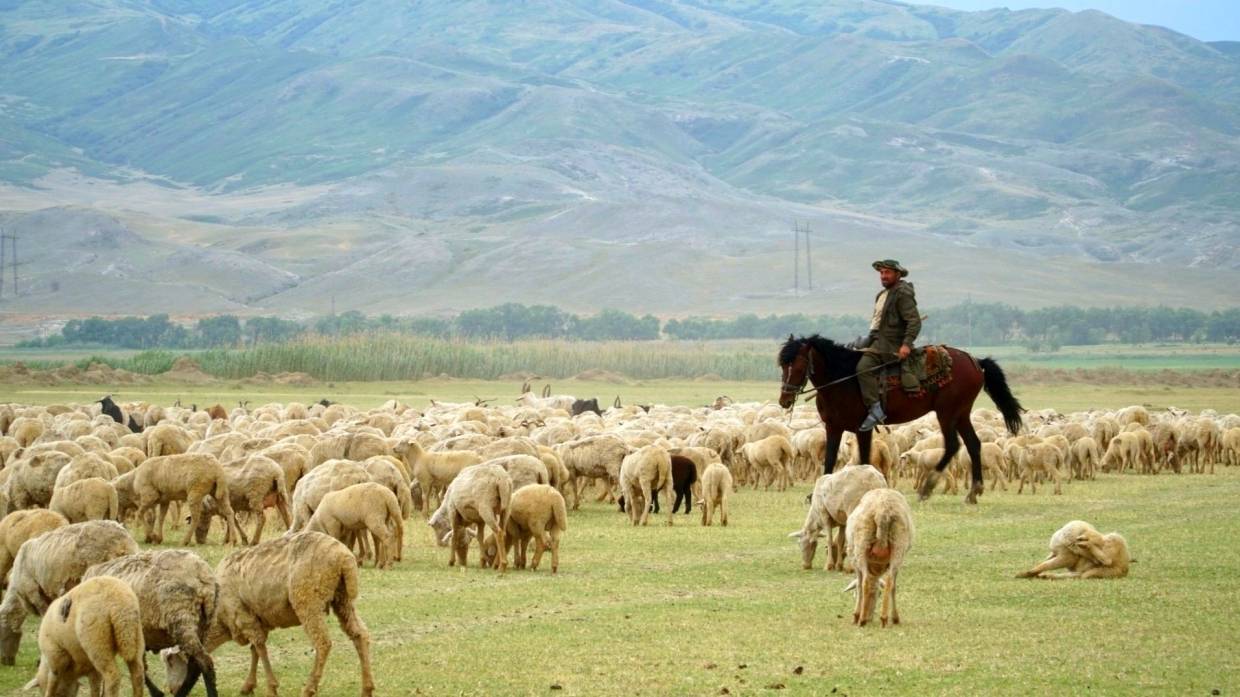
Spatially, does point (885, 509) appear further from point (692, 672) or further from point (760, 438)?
point (760, 438)

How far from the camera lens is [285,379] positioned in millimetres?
61812

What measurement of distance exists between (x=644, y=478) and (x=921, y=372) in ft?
13.4

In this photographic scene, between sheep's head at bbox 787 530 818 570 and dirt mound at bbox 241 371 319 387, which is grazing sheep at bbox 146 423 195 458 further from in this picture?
dirt mound at bbox 241 371 319 387

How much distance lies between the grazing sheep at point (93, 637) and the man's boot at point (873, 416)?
1258 centimetres

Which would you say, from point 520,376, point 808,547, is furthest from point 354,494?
point 520,376

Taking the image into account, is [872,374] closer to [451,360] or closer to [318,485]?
[318,485]

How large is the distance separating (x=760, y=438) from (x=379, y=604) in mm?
15814

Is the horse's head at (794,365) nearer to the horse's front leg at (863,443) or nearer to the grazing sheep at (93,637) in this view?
the horse's front leg at (863,443)

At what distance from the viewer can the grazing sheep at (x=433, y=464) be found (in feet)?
70.1

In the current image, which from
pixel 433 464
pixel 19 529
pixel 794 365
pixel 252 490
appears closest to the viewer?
pixel 19 529

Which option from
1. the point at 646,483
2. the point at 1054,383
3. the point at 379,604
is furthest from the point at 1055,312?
the point at 379,604

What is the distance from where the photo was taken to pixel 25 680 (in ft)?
37.1

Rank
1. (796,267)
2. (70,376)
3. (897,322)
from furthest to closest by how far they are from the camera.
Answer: (796,267) → (70,376) → (897,322)

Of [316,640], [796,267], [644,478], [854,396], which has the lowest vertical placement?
[316,640]
